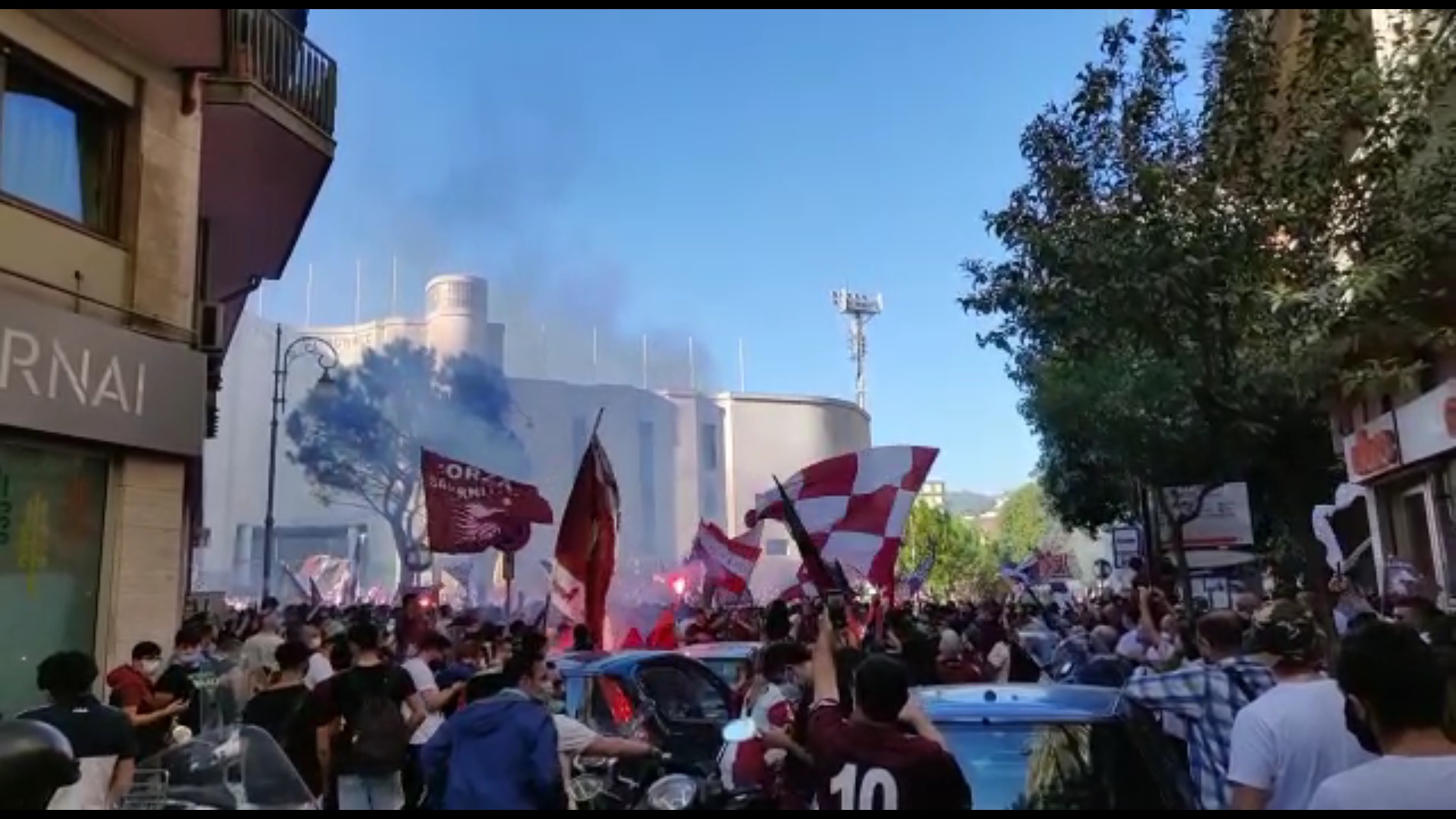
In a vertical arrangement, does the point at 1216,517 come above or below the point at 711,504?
below

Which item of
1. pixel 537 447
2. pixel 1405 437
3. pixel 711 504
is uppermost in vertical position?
pixel 537 447

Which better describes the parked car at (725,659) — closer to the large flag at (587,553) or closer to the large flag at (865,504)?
the large flag at (587,553)

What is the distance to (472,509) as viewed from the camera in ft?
46.1

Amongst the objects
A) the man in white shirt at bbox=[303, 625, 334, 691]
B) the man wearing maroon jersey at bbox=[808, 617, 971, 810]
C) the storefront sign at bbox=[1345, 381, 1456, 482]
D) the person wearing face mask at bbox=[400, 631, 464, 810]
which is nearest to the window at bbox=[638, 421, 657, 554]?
the storefront sign at bbox=[1345, 381, 1456, 482]

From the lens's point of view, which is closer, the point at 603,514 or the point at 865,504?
the point at 603,514

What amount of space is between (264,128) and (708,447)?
68721mm

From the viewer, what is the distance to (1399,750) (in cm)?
275

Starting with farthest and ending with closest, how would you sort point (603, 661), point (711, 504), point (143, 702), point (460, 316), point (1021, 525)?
point (1021, 525) → point (711, 504) → point (460, 316) → point (603, 661) → point (143, 702)

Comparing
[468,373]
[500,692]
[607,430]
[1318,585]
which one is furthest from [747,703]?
[607,430]

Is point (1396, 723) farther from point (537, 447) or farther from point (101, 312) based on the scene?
point (537, 447)

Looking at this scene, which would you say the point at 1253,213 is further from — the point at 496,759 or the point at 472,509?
the point at 472,509

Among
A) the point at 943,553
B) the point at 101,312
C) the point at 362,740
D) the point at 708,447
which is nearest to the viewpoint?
the point at 362,740

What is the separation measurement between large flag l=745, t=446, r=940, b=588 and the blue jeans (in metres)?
7.38

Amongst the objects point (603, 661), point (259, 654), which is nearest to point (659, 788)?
point (603, 661)
